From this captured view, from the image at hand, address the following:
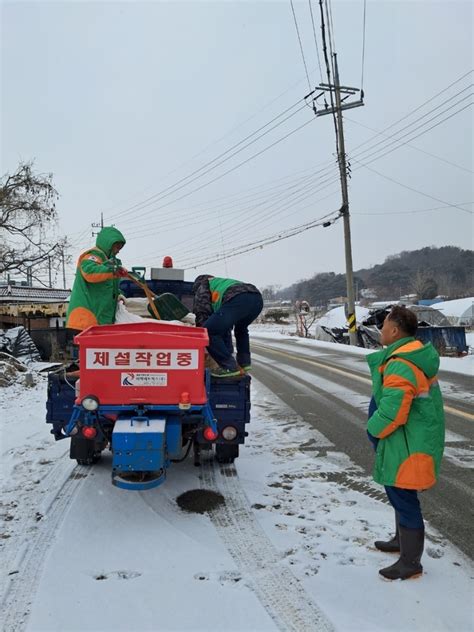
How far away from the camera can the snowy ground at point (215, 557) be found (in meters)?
2.52

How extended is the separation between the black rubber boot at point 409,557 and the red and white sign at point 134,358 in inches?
73.6

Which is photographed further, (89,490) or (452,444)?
(452,444)

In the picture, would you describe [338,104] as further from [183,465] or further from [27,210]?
[183,465]

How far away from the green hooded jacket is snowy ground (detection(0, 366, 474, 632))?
2.19 ft

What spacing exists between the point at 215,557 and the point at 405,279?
381 ft

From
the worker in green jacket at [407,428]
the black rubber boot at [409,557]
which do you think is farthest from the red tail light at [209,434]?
the black rubber boot at [409,557]

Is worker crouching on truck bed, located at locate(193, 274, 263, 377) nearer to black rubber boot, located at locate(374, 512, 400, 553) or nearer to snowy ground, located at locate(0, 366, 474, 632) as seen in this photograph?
snowy ground, located at locate(0, 366, 474, 632)

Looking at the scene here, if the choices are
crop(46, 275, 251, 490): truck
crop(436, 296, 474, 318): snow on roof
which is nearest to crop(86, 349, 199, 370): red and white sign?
crop(46, 275, 251, 490): truck

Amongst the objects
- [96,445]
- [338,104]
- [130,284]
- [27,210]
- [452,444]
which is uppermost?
[338,104]

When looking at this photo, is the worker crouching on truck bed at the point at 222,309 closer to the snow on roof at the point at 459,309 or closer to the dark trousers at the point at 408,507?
the dark trousers at the point at 408,507

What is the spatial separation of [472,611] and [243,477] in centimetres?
242

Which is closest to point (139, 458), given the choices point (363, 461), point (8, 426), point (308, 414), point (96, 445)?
point (96, 445)

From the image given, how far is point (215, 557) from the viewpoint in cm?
311

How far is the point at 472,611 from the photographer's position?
255cm
